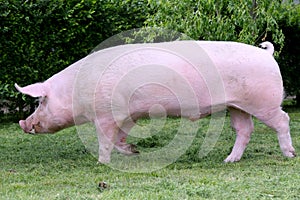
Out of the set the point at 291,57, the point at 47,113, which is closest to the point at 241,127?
the point at 47,113

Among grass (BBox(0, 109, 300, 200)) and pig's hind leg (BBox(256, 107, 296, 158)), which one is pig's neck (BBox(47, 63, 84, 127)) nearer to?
grass (BBox(0, 109, 300, 200))

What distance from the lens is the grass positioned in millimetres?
4711

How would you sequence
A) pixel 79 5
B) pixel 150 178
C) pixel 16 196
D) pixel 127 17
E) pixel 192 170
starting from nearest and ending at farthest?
pixel 16 196 < pixel 150 178 < pixel 192 170 < pixel 79 5 < pixel 127 17

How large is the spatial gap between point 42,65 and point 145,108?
4.71 metres

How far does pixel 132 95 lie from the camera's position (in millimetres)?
6172

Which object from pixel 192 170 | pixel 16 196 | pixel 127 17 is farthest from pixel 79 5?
pixel 16 196

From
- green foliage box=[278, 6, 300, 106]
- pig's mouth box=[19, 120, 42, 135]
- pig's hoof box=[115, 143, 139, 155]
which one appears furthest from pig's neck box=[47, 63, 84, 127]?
green foliage box=[278, 6, 300, 106]

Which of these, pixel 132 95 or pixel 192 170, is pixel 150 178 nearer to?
pixel 192 170

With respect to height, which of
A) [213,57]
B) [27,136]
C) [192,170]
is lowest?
[27,136]

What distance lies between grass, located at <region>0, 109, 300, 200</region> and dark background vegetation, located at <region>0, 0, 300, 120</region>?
1.80 m

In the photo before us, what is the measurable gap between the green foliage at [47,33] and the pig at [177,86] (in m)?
3.92

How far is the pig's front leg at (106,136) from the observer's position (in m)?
6.23

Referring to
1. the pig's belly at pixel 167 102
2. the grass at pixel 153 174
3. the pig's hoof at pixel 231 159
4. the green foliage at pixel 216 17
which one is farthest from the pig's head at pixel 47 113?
the green foliage at pixel 216 17

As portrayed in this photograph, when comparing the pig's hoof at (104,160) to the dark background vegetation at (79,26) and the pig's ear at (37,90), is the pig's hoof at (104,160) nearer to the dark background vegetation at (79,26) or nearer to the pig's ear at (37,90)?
the pig's ear at (37,90)
